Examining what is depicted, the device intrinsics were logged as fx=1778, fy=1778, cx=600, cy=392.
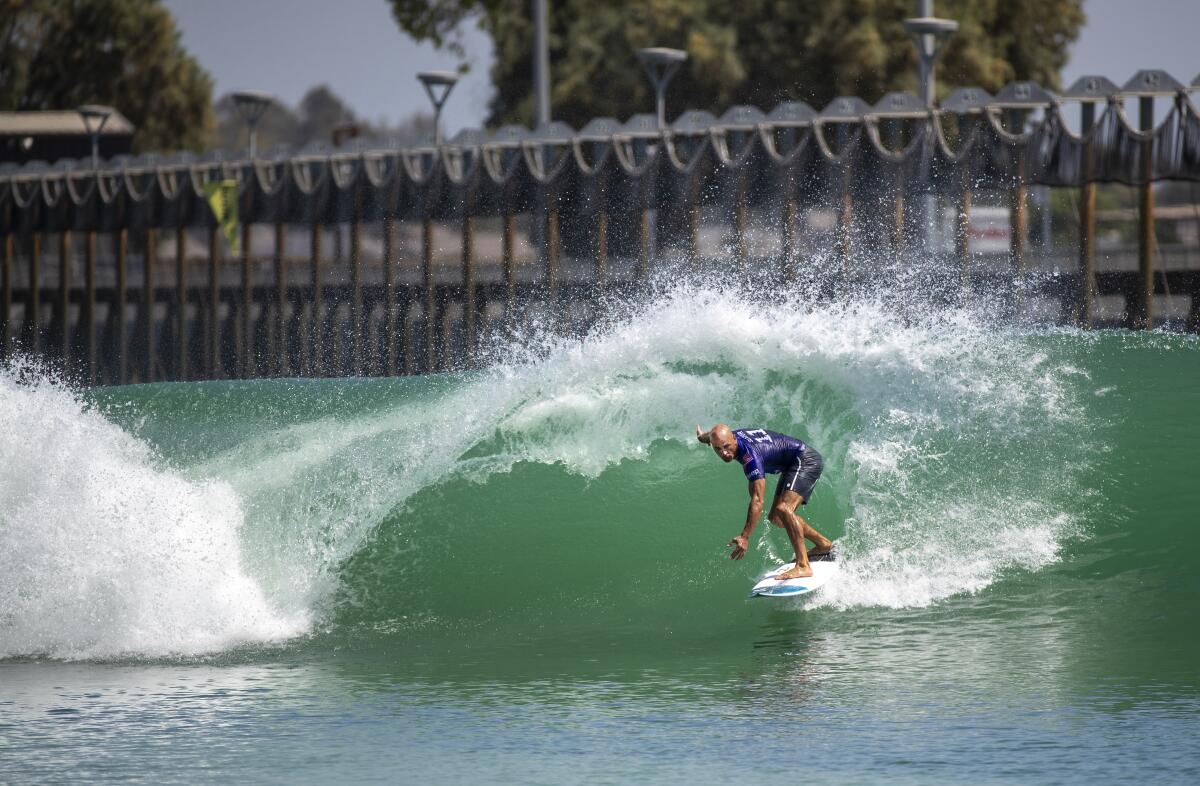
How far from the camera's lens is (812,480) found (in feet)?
38.2

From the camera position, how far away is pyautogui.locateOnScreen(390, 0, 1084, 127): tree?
131 feet

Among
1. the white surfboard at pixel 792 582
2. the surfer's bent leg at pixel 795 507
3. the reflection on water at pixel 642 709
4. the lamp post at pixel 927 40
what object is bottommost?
the reflection on water at pixel 642 709

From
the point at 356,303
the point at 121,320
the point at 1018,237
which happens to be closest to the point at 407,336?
the point at 356,303

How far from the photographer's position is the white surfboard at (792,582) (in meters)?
11.4

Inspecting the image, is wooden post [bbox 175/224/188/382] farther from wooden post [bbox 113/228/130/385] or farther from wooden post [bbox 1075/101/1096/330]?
wooden post [bbox 1075/101/1096/330]

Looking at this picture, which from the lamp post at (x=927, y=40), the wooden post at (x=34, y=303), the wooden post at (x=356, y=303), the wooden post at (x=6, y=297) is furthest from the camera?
the wooden post at (x=6, y=297)

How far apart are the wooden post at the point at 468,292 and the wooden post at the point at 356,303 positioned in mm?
1939

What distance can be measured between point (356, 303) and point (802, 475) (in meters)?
16.4

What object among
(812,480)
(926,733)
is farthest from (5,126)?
(926,733)

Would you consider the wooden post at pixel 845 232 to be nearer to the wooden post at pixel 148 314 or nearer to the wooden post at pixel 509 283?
the wooden post at pixel 509 283

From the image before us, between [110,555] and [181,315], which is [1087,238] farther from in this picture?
[181,315]

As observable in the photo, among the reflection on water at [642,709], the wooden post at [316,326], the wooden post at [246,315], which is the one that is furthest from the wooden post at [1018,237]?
the wooden post at [246,315]

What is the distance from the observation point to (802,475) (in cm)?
1159

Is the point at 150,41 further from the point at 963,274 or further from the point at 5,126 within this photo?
the point at 963,274
